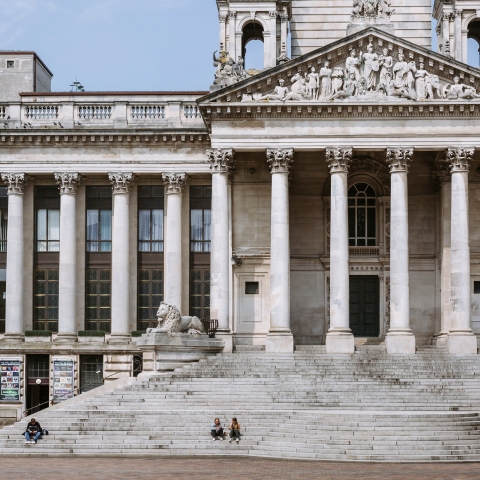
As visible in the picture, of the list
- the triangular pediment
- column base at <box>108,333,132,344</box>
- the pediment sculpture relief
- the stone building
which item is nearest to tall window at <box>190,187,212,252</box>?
the stone building

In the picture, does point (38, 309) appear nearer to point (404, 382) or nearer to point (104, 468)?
point (404, 382)

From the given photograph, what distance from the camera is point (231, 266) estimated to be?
58.7 metres

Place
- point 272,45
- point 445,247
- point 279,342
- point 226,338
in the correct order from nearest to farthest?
point 279,342 → point 226,338 → point 445,247 → point 272,45

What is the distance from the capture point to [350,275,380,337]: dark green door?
2400 inches

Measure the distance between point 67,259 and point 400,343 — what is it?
19.7 m

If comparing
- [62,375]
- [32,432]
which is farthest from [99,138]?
[32,432]

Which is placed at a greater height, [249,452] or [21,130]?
[21,130]

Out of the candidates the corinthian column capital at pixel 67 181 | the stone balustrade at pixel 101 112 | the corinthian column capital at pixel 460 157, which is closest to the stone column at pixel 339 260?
the corinthian column capital at pixel 460 157

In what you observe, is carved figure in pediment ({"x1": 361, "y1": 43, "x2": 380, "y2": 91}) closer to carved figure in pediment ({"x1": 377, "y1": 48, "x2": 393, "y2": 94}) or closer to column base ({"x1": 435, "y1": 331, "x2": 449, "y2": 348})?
carved figure in pediment ({"x1": 377, "y1": 48, "x2": 393, "y2": 94})

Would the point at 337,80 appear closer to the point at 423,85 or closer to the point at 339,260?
the point at 423,85

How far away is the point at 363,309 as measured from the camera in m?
61.0

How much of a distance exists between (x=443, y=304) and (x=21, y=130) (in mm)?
25158

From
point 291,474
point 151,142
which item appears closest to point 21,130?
point 151,142

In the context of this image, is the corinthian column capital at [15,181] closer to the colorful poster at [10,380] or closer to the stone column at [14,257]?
the stone column at [14,257]
